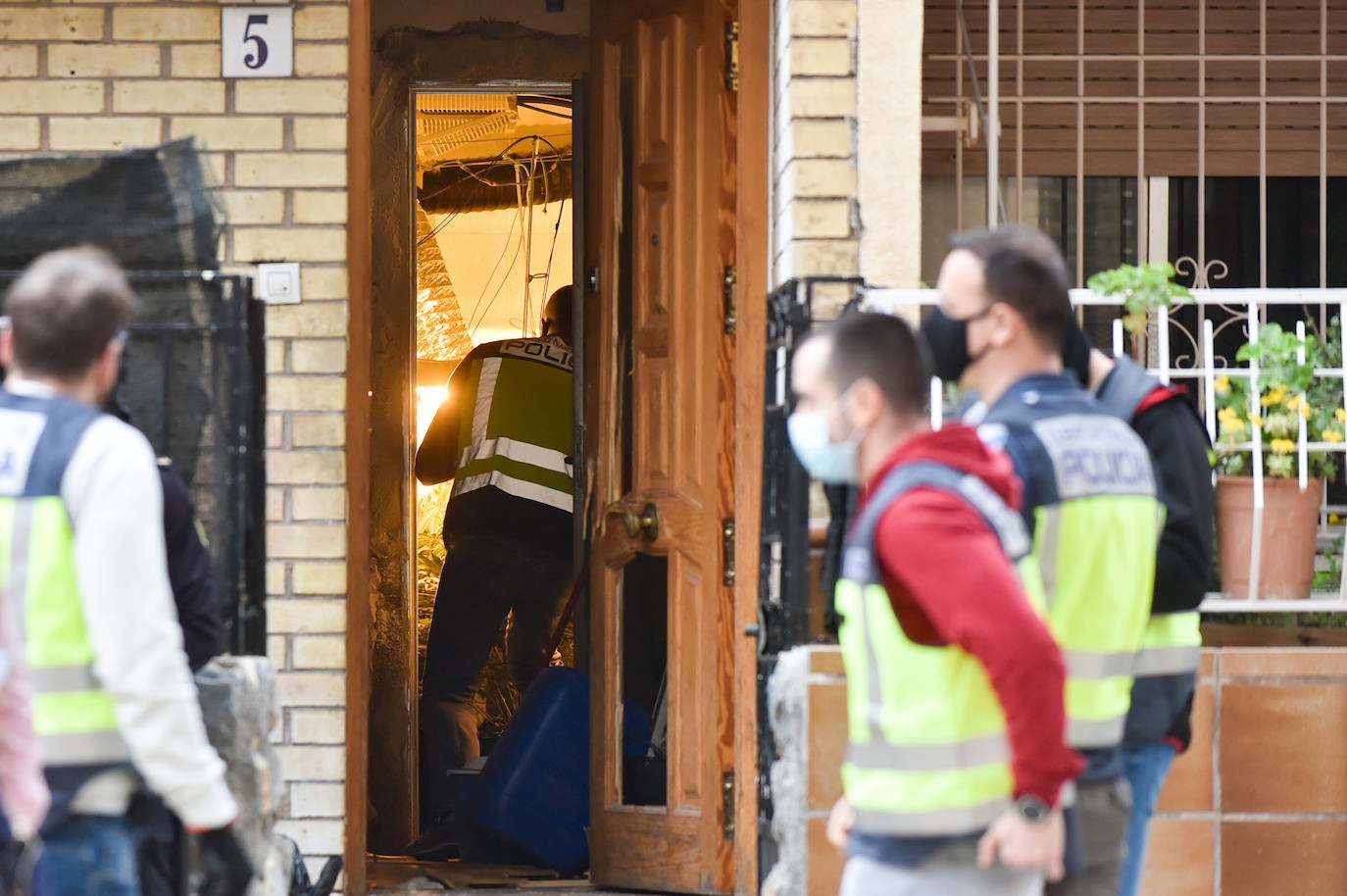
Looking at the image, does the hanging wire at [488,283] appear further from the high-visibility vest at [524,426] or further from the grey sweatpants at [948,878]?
the grey sweatpants at [948,878]

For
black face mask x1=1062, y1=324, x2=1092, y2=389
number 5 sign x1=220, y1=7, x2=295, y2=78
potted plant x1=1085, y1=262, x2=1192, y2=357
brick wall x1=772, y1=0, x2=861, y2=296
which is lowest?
black face mask x1=1062, y1=324, x2=1092, y2=389

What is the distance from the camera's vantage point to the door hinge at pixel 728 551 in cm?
482

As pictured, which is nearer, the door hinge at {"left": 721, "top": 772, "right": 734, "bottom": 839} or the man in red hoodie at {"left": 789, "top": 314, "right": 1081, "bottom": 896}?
the man in red hoodie at {"left": 789, "top": 314, "right": 1081, "bottom": 896}

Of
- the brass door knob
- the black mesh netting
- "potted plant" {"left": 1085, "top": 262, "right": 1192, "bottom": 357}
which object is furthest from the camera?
the brass door knob

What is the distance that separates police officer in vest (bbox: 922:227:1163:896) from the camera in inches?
99.6

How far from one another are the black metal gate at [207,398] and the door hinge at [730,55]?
6.14ft

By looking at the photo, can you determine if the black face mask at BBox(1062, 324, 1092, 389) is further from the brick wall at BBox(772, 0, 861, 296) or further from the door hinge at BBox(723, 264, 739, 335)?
the door hinge at BBox(723, 264, 739, 335)

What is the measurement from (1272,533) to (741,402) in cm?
147

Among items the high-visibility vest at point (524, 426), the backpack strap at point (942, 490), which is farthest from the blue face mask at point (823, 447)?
the high-visibility vest at point (524, 426)

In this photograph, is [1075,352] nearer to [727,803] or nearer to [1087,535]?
[1087,535]

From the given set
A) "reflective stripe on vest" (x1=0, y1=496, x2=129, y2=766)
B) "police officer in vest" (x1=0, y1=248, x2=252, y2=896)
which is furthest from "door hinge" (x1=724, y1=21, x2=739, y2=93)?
"reflective stripe on vest" (x1=0, y1=496, x2=129, y2=766)

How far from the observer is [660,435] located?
16.8 feet

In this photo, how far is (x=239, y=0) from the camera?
469 centimetres

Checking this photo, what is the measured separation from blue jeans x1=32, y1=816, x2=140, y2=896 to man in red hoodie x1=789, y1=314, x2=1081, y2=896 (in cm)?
109
